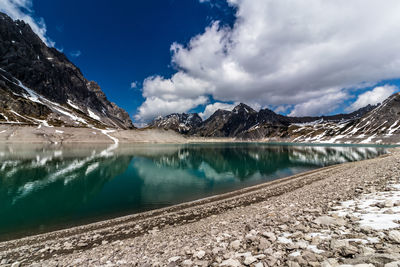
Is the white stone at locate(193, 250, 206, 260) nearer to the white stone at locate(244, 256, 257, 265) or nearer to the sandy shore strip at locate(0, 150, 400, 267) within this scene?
the sandy shore strip at locate(0, 150, 400, 267)

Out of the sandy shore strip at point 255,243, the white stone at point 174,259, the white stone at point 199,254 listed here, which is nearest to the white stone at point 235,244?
the sandy shore strip at point 255,243

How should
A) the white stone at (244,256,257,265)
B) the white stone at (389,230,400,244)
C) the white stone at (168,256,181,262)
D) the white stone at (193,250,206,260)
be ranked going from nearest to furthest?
the white stone at (389,230,400,244)
the white stone at (244,256,257,265)
the white stone at (193,250,206,260)
the white stone at (168,256,181,262)

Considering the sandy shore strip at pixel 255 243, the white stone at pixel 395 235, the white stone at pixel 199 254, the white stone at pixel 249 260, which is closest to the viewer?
the white stone at pixel 395 235

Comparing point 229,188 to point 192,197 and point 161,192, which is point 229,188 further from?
point 161,192

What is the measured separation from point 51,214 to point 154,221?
1294 cm

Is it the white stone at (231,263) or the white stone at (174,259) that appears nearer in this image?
the white stone at (231,263)

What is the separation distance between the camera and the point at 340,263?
532 cm

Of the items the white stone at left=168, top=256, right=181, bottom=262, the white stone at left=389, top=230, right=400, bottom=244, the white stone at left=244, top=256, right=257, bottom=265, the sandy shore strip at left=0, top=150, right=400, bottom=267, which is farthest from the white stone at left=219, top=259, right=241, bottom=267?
the white stone at left=389, top=230, right=400, bottom=244

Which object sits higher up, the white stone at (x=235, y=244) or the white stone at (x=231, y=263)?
the white stone at (x=231, y=263)

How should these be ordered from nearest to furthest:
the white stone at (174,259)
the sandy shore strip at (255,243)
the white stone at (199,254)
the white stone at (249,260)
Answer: the sandy shore strip at (255,243) < the white stone at (249,260) < the white stone at (199,254) < the white stone at (174,259)

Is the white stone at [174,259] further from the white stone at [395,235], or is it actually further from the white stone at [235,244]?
the white stone at [395,235]

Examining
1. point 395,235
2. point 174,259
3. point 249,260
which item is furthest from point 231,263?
point 395,235

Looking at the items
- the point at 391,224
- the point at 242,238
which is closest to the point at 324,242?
the point at 391,224

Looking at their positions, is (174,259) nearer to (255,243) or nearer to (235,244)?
(235,244)
